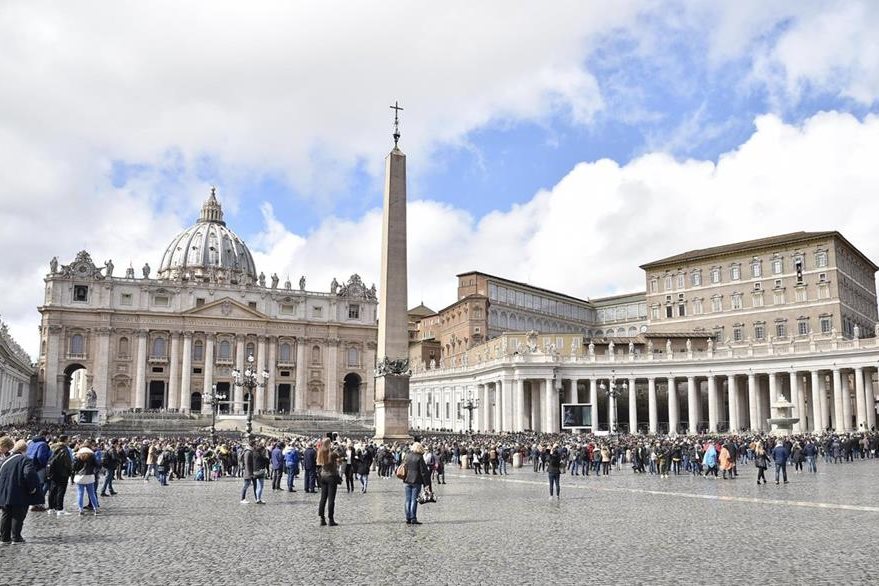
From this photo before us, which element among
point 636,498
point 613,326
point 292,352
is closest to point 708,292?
→ point 613,326

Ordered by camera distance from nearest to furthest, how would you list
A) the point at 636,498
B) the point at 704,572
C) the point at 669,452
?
the point at 704,572
the point at 636,498
the point at 669,452

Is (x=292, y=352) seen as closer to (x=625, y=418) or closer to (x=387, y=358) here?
(x=625, y=418)

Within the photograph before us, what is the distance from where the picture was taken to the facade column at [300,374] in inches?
3748

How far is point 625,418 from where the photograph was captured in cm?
7044

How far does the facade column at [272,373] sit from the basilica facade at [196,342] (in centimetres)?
12

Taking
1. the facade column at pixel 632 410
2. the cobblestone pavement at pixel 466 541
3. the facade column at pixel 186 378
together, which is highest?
the facade column at pixel 186 378

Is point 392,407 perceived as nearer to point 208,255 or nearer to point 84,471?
point 84,471

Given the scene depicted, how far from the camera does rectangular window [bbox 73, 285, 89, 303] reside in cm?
8775

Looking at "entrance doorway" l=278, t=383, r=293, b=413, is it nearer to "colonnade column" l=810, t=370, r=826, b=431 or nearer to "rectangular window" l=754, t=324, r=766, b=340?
"rectangular window" l=754, t=324, r=766, b=340

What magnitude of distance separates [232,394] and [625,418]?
45472 mm

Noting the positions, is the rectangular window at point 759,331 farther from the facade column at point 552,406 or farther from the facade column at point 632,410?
the facade column at point 552,406

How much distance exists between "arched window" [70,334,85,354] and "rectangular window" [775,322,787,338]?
70.6m

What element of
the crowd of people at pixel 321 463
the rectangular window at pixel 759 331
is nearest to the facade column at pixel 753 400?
the rectangular window at pixel 759 331

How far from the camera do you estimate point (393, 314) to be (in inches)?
1123
